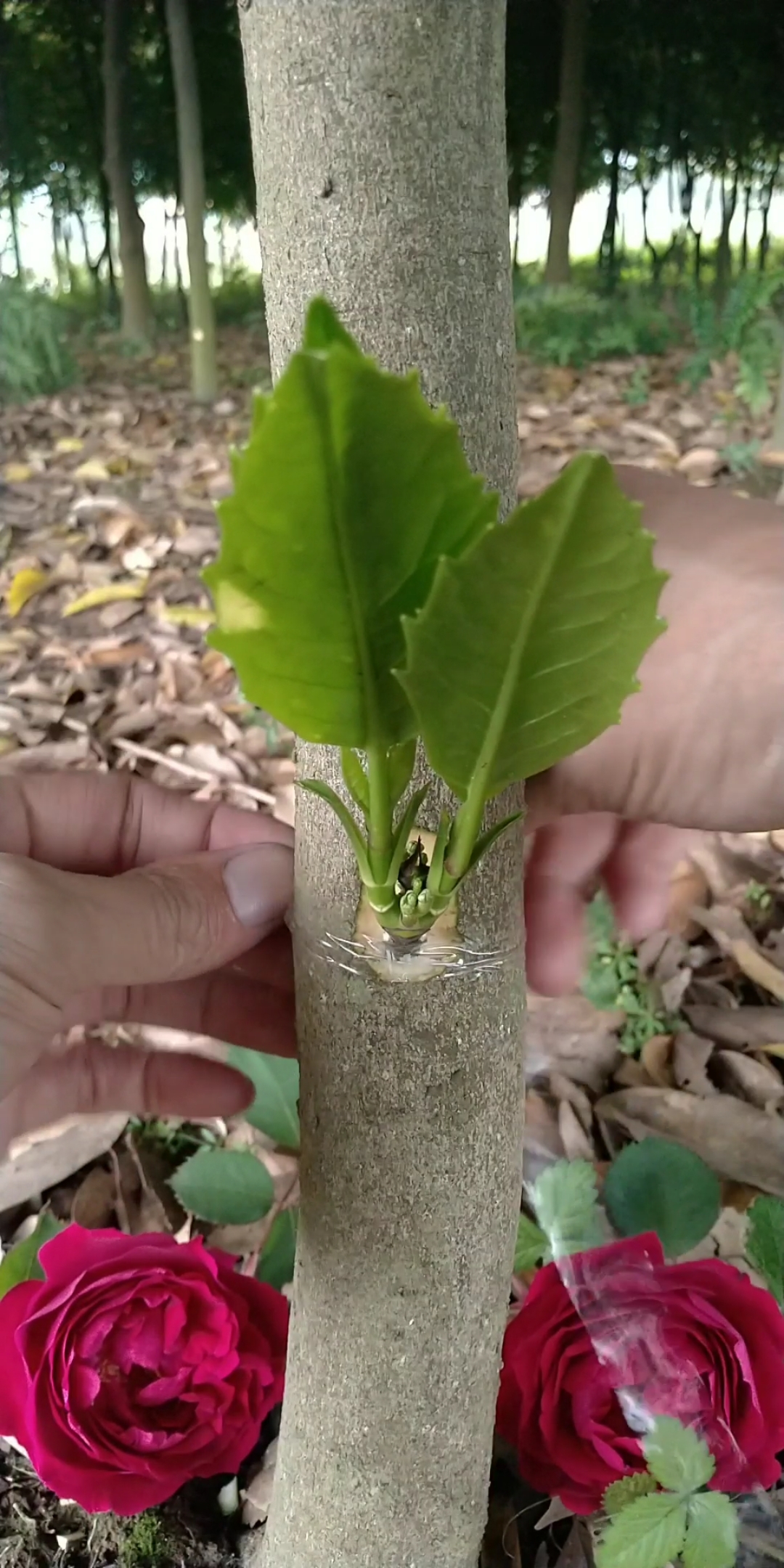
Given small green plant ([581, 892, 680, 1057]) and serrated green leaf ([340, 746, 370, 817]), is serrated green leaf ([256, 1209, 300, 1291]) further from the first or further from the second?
serrated green leaf ([340, 746, 370, 817])

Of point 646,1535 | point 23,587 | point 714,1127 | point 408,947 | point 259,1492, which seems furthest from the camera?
point 23,587

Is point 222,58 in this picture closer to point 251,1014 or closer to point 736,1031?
point 251,1014

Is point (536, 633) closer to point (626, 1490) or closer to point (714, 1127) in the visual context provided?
point (626, 1490)

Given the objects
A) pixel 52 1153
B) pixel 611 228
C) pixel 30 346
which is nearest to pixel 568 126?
pixel 611 228

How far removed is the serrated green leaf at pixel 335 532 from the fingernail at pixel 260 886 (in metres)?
0.19

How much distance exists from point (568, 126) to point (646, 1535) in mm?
471

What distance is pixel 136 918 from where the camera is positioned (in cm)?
32

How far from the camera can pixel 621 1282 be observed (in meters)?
0.40

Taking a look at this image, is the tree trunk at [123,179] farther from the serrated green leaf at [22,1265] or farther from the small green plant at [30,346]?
the serrated green leaf at [22,1265]

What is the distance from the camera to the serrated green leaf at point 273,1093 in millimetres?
496

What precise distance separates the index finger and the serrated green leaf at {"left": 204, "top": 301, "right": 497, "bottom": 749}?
268 mm

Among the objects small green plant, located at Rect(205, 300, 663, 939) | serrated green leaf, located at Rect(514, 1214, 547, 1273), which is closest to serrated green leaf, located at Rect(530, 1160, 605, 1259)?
serrated green leaf, located at Rect(514, 1214, 547, 1273)

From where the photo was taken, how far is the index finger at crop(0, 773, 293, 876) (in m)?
0.43

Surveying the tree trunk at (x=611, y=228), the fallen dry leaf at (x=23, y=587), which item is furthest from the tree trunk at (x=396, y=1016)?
the fallen dry leaf at (x=23, y=587)
